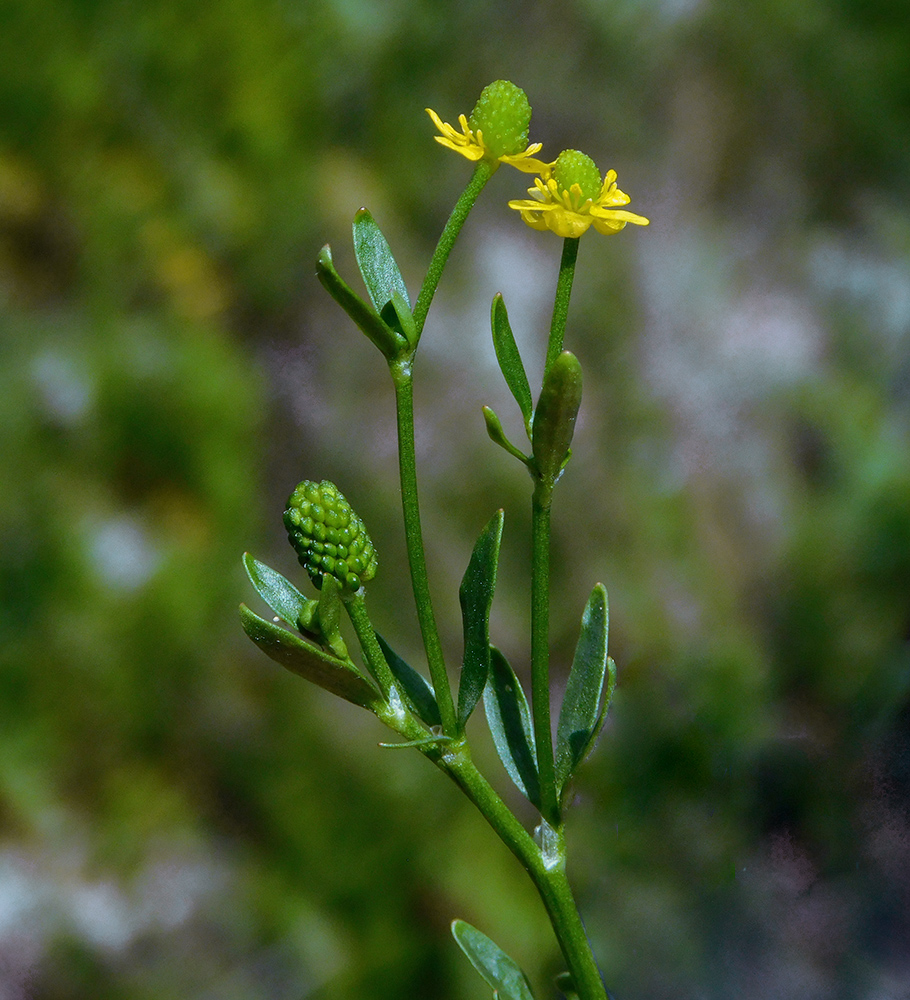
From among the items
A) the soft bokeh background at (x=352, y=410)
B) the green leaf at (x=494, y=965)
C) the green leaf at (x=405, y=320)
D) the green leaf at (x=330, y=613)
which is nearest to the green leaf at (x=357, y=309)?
the green leaf at (x=405, y=320)

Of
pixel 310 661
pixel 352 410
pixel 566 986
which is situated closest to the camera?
pixel 310 661

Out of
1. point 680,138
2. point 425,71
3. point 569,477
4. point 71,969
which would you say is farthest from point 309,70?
point 71,969

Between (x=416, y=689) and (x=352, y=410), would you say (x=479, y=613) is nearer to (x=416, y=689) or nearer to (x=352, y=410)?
(x=416, y=689)

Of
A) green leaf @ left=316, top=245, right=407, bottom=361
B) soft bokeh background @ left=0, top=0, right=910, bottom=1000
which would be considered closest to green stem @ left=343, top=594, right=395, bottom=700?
green leaf @ left=316, top=245, right=407, bottom=361

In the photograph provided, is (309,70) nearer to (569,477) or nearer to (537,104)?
(537,104)

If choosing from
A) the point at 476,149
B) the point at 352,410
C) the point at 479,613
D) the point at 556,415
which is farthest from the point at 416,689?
the point at 352,410

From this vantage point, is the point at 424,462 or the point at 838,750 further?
the point at 424,462
